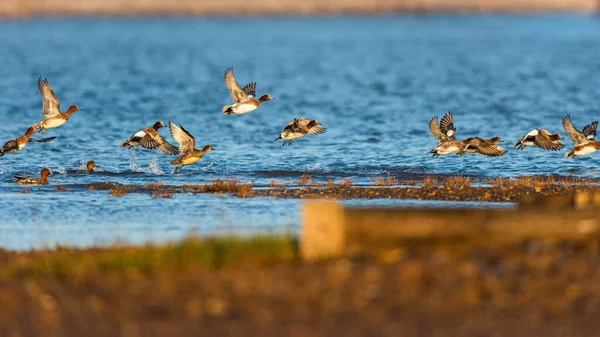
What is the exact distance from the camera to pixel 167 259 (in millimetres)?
11625

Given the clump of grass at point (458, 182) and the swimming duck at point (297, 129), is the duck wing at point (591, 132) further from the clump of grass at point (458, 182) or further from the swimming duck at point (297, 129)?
the swimming duck at point (297, 129)

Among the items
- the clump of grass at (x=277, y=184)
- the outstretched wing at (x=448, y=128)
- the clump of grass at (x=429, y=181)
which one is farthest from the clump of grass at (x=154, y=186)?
the outstretched wing at (x=448, y=128)

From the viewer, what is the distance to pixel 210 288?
1062 cm

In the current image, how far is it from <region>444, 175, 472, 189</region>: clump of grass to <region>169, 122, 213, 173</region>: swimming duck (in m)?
4.80

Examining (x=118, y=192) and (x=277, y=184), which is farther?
(x=277, y=184)

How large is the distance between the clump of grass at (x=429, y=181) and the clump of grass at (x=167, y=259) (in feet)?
28.5

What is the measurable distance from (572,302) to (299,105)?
118 ft

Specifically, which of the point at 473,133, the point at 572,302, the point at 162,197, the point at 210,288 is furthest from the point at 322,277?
the point at 473,133

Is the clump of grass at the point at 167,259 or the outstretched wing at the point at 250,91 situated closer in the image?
the clump of grass at the point at 167,259

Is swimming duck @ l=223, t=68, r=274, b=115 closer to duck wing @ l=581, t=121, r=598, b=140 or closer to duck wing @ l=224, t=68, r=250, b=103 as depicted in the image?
duck wing @ l=224, t=68, r=250, b=103

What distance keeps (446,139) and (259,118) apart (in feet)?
53.1

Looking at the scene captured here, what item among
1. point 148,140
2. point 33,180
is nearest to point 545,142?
point 148,140

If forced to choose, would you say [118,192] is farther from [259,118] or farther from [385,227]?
[259,118]

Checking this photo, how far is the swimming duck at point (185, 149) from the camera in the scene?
22898mm
